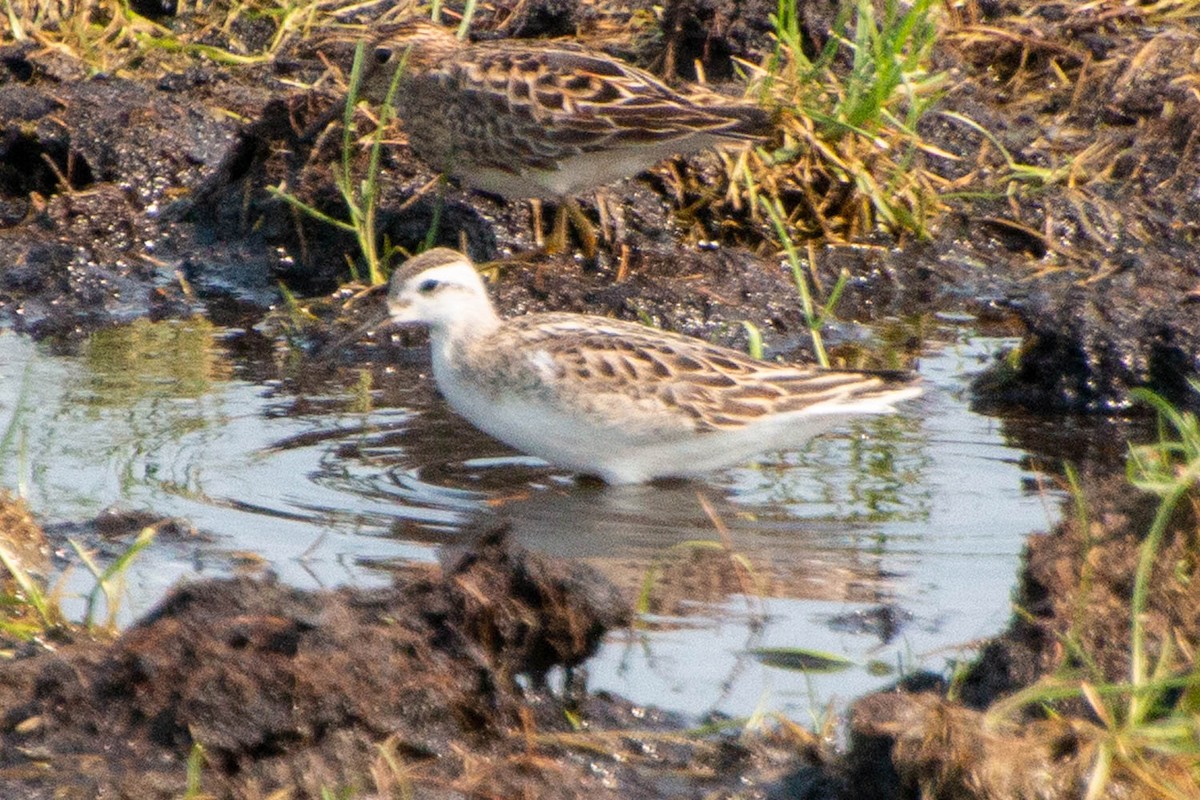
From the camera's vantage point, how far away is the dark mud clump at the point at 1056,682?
364cm

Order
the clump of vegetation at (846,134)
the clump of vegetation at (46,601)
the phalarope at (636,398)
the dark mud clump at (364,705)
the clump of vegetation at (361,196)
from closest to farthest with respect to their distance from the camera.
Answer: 1. the dark mud clump at (364,705)
2. the clump of vegetation at (46,601)
3. the phalarope at (636,398)
4. the clump of vegetation at (361,196)
5. the clump of vegetation at (846,134)

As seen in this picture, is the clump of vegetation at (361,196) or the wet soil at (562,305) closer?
the wet soil at (562,305)

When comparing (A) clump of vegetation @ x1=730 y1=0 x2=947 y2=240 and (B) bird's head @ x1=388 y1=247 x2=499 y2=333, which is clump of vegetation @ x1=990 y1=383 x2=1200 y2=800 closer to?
(B) bird's head @ x1=388 y1=247 x2=499 y2=333

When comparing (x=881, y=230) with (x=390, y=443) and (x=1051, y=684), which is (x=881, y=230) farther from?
(x=1051, y=684)

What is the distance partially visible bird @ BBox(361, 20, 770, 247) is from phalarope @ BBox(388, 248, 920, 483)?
5.36 feet

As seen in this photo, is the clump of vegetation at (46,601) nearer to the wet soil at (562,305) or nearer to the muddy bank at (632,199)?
the wet soil at (562,305)

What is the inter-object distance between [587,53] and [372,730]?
5640mm

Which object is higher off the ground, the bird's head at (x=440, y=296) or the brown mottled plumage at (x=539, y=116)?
the brown mottled plumage at (x=539, y=116)

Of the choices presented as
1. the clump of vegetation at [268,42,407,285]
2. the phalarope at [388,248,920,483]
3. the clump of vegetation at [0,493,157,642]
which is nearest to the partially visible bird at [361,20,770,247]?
the clump of vegetation at [268,42,407,285]

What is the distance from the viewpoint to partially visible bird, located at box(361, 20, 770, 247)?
28.0 feet

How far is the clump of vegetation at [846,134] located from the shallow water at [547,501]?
135cm

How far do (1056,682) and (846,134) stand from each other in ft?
19.5

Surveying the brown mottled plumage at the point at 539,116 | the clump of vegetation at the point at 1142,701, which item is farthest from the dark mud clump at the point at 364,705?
the brown mottled plumage at the point at 539,116

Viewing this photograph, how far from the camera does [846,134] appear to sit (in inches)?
373
